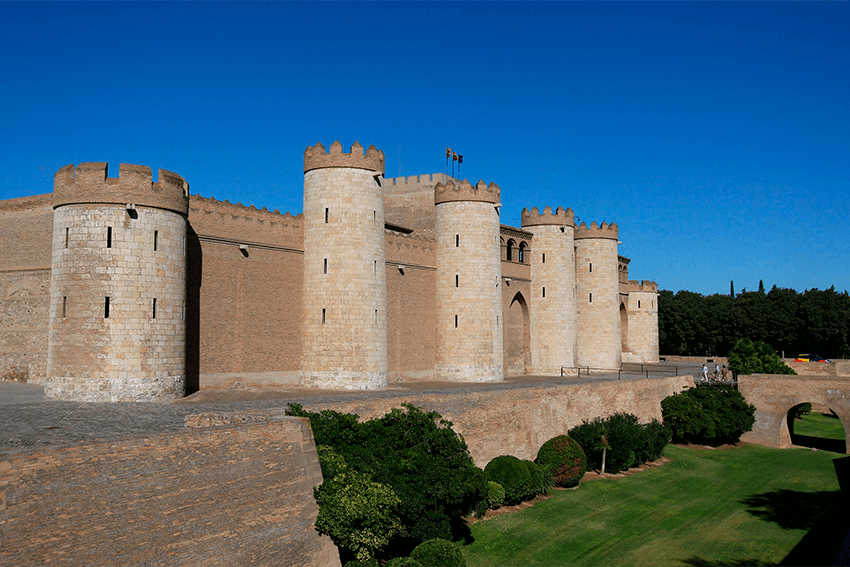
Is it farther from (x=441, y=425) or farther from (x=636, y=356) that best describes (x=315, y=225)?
(x=636, y=356)

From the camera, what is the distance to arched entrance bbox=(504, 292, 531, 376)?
3969cm

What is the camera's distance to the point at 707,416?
36594 mm

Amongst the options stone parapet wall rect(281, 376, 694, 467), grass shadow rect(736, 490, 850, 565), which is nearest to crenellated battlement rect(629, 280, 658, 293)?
stone parapet wall rect(281, 376, 694, 467)

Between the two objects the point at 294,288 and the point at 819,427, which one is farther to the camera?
the point at 819,427

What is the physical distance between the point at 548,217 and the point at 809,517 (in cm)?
2171

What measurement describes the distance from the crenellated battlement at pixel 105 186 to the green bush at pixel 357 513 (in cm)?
1156

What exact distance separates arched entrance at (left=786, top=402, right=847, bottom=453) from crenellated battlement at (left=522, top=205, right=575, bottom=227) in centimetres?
1635

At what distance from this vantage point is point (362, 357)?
27969 mm

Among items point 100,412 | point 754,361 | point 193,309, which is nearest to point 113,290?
point 193,309

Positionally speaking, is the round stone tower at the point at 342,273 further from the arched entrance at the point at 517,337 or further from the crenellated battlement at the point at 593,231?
the crenellated battlement at the point at 593,231

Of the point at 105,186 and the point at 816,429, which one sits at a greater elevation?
the point at 105,186

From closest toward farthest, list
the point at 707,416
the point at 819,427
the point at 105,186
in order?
1. the point at 105,186
2. the point at 707,416
3. the point at 819,427

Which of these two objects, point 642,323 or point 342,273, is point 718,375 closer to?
point 642,323

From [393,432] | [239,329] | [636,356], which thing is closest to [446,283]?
[239,329]
